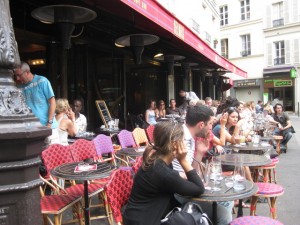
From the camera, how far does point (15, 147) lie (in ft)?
4.63

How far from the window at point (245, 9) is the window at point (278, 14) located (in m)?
2.54

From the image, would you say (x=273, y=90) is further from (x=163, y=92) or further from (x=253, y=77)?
(x=163, y=92)

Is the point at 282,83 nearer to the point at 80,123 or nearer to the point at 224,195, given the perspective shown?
→ the point at 80,123

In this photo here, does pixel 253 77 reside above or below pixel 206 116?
above

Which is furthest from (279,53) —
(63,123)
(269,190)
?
(269,190)

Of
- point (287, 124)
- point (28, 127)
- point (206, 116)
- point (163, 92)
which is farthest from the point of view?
point (163, 92)

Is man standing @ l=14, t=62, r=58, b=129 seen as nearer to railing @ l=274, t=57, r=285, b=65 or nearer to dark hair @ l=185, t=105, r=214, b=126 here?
dark hair @ l=185, t=105, r=214, b=126

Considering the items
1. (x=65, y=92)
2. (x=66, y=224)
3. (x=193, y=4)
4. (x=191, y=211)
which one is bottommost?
(x=66, y=224)

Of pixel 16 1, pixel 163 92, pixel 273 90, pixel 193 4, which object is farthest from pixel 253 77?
pixel 16 1

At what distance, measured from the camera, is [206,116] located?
320cm

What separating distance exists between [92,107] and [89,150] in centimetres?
376

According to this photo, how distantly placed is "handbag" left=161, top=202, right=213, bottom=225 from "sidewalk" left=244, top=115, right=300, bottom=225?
227 cm

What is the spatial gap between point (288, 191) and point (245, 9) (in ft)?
97.5

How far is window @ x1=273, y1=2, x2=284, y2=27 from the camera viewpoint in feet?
97.2
